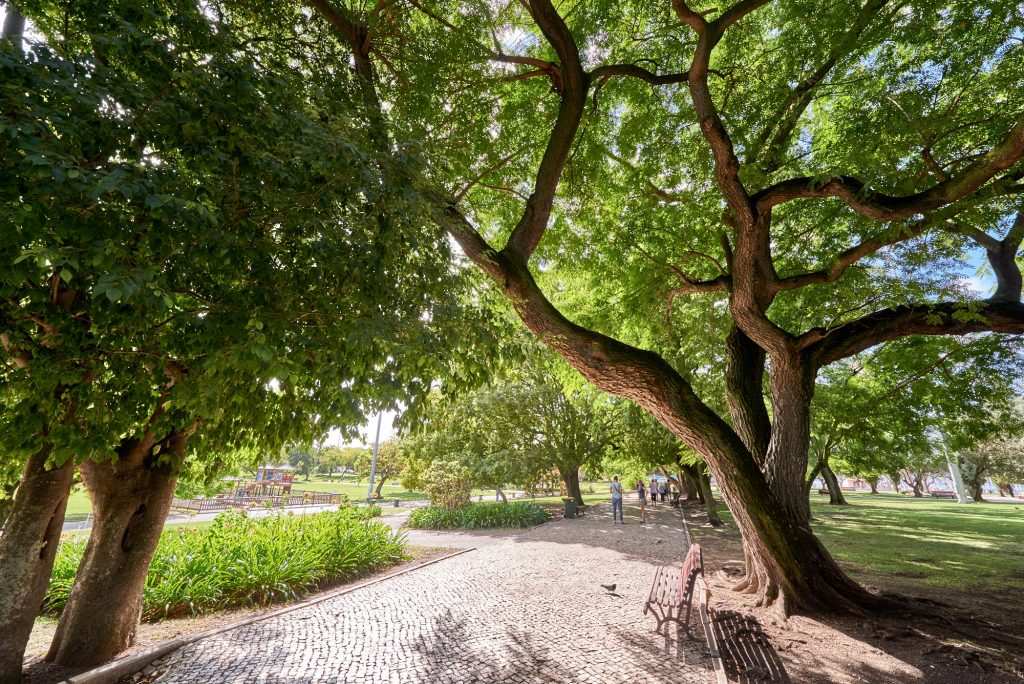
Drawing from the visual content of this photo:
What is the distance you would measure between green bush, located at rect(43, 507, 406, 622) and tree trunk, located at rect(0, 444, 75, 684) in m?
2.08

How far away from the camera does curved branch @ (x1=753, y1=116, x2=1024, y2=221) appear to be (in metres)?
4.48

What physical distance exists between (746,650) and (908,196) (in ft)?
19.6

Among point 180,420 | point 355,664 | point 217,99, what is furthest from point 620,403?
point 217,99

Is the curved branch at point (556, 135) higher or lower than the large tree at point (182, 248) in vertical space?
higher

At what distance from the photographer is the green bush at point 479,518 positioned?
703 inches

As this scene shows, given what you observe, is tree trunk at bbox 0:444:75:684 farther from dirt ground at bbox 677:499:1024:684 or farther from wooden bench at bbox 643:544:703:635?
dirt ground at bbox 677:499:1024:684

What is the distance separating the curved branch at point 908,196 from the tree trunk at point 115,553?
8.96 metres

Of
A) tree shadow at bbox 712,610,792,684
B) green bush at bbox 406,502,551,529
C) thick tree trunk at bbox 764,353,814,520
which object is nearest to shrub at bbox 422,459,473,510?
green bush at bbox 406,502,551,529

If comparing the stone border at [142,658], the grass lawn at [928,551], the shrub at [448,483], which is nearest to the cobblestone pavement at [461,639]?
the stone border at [142,658]

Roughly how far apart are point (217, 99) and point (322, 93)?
44.9 inches

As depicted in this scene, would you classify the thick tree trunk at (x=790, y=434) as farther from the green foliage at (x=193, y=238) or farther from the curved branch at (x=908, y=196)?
the green foliage at (x=193, y=238)

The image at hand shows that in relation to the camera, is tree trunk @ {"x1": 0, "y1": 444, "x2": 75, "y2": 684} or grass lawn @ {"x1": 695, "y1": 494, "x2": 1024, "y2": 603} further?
grass lawn @ {"x1": 695, "y1": 494, "x2": 1024, "y2": 603}

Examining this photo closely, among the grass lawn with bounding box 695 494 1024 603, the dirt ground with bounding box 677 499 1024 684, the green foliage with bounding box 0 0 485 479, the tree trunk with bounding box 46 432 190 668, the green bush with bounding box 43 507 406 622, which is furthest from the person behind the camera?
→ the grass lawn with bounding box 695 494 1024 603

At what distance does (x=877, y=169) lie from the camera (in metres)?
5.71
